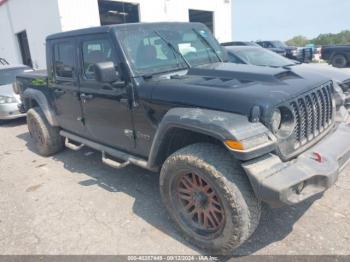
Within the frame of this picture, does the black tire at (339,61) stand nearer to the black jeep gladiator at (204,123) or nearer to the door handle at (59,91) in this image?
the black jeep gladiator at (204,123)

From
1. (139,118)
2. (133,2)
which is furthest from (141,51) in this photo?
(133,2)

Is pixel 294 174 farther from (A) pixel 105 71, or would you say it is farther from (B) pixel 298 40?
(B) pixel 298 40

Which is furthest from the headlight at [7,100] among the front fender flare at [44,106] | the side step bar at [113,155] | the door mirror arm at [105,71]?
the door mirror arm at [105,71]

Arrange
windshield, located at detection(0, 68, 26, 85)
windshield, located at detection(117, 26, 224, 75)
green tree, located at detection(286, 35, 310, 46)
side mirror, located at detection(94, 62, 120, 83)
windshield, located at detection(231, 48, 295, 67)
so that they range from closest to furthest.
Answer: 1. side mirror, located at detection(94, 62, 120, 83)
2. windshield, located at detection(117, 26, 224, 75)
3. windshield, located at detection(231, 48, 295, 67)
4. windshield, located at detection(0, 68, 26, 85)
5. green tree, located at detection(286, 35, 310, 46)

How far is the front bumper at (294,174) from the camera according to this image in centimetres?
234

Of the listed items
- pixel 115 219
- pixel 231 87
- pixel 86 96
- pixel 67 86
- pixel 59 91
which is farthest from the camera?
pixel 59 91

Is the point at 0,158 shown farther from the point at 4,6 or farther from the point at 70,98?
the point at 4,6

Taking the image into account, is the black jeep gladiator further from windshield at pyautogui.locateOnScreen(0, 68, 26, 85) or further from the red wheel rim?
windshield at pyautogui.locateOnScreen(0, 68, 26, 85)

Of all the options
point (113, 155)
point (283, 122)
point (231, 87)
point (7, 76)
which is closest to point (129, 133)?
point (113, 155)

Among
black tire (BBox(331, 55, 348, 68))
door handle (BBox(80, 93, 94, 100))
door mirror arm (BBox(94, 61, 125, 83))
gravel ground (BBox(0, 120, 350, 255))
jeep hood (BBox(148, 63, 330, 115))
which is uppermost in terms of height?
door mirror arm (BBox(94, 61, 125, 83))

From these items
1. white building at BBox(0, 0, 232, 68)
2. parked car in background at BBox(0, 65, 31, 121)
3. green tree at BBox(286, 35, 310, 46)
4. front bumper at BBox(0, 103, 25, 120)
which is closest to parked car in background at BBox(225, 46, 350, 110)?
parked car in background at BBox(0, 65, 31, 121)

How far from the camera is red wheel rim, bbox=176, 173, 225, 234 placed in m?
2.75

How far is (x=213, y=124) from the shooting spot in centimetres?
253

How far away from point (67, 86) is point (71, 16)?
9.15 metres
